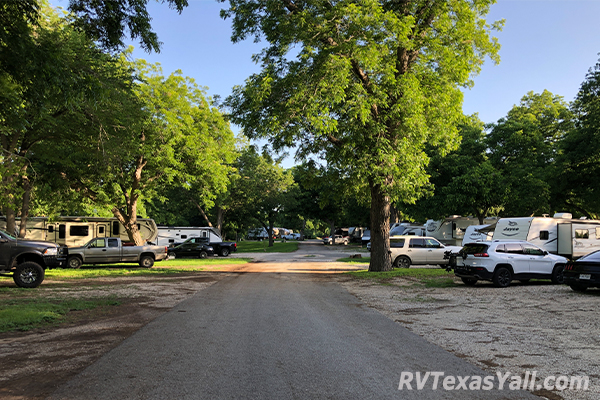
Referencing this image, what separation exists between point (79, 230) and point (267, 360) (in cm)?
2953

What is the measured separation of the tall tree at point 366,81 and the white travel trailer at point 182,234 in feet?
68.1

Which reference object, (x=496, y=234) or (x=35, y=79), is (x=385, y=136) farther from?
(x=35, y=79)

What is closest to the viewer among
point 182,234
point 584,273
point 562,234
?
point 584,273

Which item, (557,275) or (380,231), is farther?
(380,231)

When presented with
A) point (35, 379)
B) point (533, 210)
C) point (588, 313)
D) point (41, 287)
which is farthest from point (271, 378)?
point (533, 210)

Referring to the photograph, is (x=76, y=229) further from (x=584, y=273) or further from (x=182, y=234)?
(x=584, y=273)

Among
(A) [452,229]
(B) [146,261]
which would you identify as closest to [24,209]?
(B) [146,261]

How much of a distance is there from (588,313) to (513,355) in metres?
4.74

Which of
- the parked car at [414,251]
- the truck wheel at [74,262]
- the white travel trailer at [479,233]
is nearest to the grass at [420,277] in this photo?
the parked car at [414,251]

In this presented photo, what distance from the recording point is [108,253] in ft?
80.0

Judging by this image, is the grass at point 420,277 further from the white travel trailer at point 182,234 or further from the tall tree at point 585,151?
the white travel trailer at point 182,234

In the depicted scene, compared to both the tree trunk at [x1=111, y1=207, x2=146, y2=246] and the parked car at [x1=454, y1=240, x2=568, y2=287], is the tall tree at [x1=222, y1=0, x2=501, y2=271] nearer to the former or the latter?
the parked car at [x1=454, y1=240, x2=568, y2=287]

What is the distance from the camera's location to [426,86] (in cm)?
1803

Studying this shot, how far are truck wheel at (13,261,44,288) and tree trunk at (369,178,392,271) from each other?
13.5 meters
